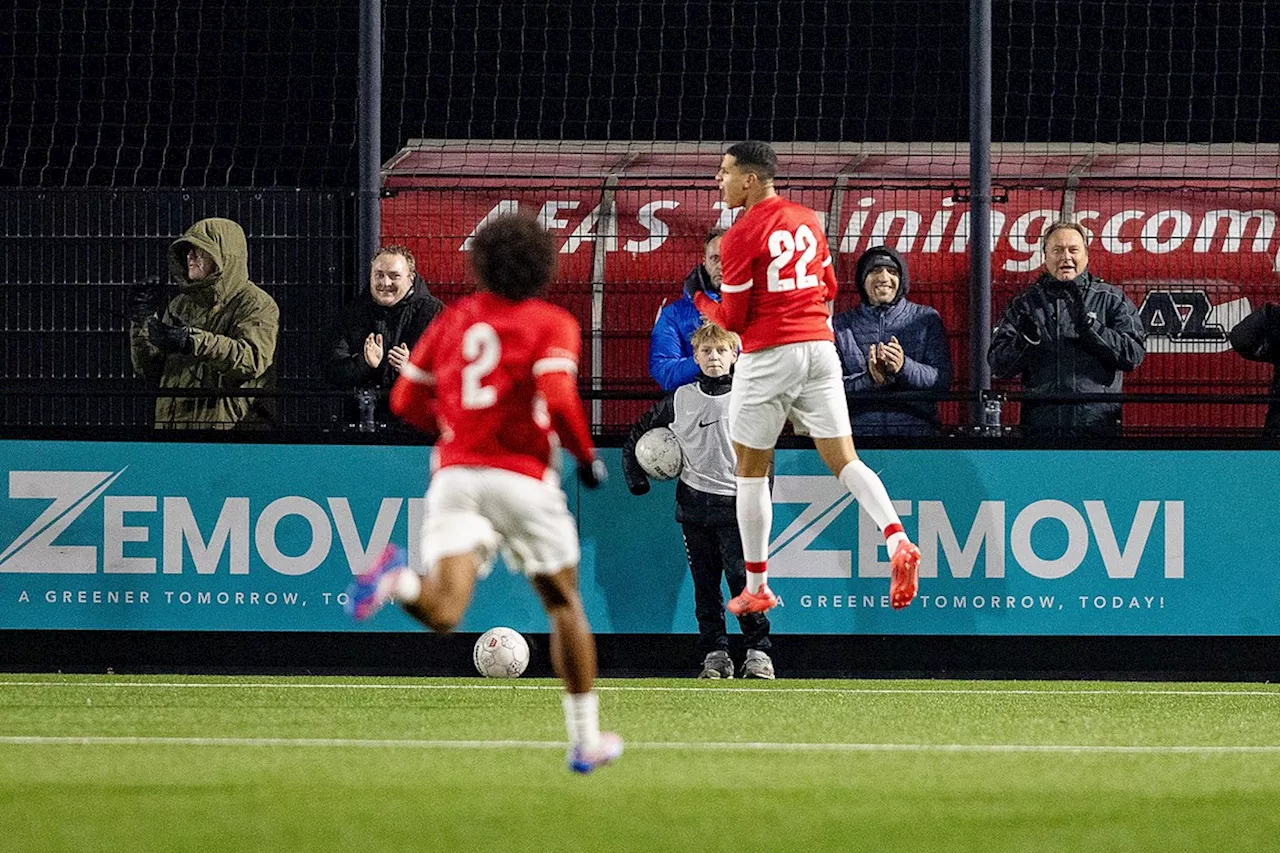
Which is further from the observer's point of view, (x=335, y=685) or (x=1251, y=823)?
(x=335, y=685)

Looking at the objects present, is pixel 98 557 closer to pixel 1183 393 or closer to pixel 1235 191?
pixel 1183 393

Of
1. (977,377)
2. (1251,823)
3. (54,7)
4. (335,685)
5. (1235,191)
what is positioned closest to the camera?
(1251,823)

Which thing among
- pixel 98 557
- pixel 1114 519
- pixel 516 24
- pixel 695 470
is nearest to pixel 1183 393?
pixel 1114 519

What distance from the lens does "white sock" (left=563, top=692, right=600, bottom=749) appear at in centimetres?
588

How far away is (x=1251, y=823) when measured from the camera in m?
5.87

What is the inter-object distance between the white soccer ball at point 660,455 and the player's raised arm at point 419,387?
4.14 m

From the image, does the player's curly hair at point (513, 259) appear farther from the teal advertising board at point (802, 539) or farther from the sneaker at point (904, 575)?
the teal advertising board at point (802, 539)

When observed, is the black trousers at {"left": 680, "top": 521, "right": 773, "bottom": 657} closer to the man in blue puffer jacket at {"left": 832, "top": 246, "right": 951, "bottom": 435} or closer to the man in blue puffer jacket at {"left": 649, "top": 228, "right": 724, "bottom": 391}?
the man in blue puffer jacket at {"left": 649, "top": 228, "right": 724, "bottom": 391}

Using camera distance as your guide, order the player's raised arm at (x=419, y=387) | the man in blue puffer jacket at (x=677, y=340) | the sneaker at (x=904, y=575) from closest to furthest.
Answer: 1. the player's raised arm at (x=419, y=387)
2. the sneaker at (x=904, y=575)
3. the man in blue puffer jacket at (x=677, y=340)

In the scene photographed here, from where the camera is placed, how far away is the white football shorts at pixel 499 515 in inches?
232

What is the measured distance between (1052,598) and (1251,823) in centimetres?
484


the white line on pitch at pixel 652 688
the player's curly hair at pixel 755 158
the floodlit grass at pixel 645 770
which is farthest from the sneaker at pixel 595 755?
the white line on pitch at pixel 652 688

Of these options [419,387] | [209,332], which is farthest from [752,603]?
[209,332]

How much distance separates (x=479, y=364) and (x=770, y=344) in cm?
292
